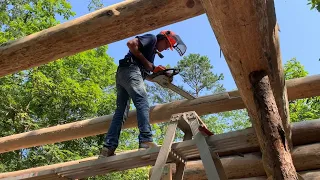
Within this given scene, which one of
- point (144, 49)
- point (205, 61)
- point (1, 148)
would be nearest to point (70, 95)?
point (1, 148)

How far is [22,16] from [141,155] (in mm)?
15100

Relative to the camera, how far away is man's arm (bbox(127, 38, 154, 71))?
417 cm

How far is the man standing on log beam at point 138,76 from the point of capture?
3.91 m

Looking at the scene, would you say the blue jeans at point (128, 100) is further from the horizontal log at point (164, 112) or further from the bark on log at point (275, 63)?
the bark on log at point (275, 63)

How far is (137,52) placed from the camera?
417cm

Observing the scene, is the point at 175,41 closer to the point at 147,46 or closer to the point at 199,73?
the point at 147,46

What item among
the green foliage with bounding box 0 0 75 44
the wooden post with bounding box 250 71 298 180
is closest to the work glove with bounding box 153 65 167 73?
the wooden post with bounding box 250 71 298 180

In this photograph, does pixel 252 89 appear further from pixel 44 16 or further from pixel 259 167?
pixel 44 16

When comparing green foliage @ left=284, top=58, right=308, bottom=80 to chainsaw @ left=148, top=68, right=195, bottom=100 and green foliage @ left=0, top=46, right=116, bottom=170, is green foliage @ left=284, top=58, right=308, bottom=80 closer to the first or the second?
green foliage @ left=0, top=46, right=116, bottom=170

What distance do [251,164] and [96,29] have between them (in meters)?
2.80

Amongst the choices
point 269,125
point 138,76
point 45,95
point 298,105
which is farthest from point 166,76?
point 298,105

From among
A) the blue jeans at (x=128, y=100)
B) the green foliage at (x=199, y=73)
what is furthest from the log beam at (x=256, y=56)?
the green foliage at (x=199, y=73)

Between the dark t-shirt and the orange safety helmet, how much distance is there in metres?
0.20

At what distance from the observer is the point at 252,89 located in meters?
2.54
